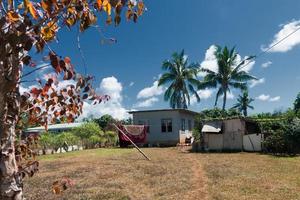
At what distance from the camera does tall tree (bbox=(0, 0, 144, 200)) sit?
5.77 ft

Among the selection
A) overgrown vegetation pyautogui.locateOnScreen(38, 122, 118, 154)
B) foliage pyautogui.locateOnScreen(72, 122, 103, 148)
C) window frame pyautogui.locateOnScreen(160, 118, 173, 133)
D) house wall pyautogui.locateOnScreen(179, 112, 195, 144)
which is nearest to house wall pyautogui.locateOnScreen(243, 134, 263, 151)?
house wall pyautogui.locateOnScreen(179, 112, 195, 144)

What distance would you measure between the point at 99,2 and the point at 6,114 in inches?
36.7

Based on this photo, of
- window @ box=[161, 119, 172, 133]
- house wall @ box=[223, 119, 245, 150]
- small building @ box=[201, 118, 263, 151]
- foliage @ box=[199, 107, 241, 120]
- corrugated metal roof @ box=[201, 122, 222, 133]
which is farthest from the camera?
foliage @ box=[199, 107, 241, 120]

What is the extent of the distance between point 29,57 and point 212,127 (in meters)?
25.1

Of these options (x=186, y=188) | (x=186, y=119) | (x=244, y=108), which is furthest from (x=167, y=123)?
(x=244, y=108)

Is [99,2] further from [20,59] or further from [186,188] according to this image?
[186,188]

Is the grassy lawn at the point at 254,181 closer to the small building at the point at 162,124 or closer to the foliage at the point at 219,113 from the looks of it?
the small building at the point at 162,124

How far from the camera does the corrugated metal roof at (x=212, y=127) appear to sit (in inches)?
1029

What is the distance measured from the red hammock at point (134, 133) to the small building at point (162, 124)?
6.30 feet

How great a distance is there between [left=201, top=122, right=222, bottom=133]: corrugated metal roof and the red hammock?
25.3ft

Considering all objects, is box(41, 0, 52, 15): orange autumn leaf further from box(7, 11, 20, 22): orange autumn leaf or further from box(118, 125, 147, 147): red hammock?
box(118, 125, 147, 147): red hammock

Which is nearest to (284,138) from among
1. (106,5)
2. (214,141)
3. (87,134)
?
(214,141)

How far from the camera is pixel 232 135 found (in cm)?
2594

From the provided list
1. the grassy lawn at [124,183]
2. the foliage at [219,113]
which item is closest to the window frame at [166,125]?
the foliage at [219,113]
